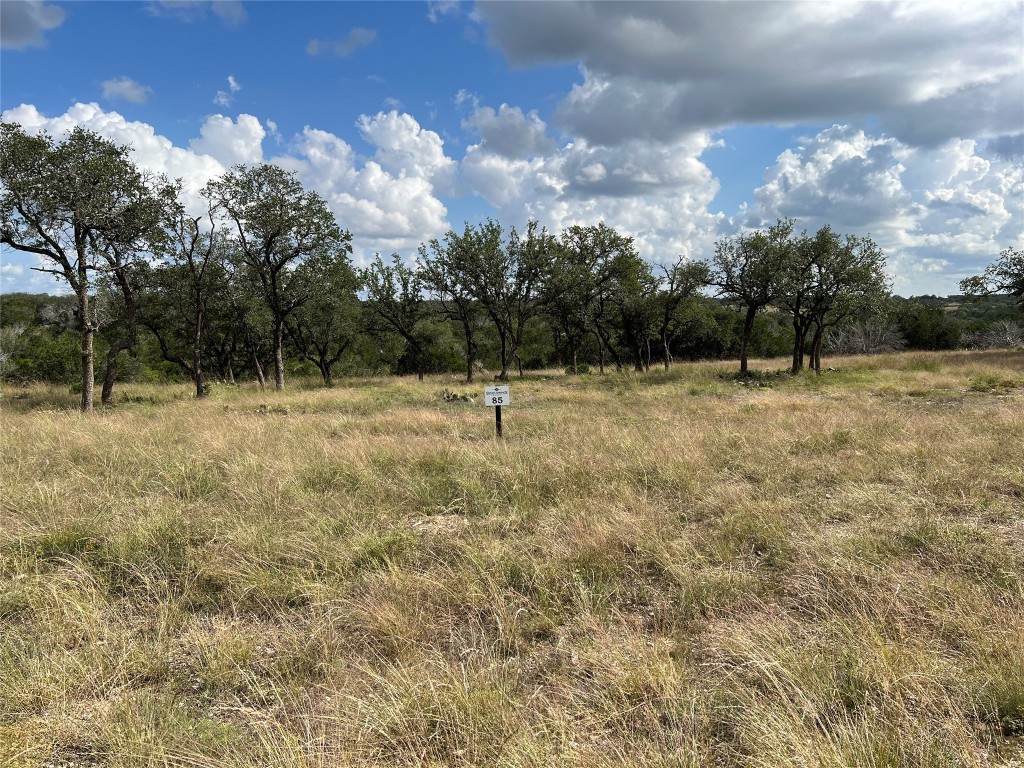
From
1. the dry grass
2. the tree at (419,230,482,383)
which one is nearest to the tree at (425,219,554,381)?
the tree at (419,230,482,383)

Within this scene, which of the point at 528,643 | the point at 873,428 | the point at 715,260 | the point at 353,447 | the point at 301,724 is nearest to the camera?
the point at 301,724

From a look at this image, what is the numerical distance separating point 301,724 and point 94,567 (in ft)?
9.81

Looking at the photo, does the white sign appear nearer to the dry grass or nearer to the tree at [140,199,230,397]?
the dry grass

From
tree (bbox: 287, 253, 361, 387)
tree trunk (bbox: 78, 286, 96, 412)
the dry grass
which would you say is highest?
tree (bbox: 287, 253, 361, 387)

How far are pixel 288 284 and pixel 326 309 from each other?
684 centimetres

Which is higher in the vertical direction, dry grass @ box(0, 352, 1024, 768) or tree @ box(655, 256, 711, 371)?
tree @ box(655, 256, 711, 371)

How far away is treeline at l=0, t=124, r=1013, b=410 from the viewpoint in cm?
1532

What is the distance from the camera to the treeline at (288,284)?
1532cm

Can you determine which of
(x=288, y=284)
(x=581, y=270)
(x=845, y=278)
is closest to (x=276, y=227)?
(x=288, y=284)

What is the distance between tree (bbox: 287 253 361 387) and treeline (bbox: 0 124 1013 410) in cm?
12

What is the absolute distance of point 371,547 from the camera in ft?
14.4

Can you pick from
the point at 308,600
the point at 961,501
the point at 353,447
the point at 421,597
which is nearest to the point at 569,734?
the point at 421,597

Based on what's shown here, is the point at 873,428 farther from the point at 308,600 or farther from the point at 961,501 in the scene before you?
the point at 308,600

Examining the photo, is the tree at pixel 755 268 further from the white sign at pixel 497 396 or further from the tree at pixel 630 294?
the white sign at pixel 497 396
